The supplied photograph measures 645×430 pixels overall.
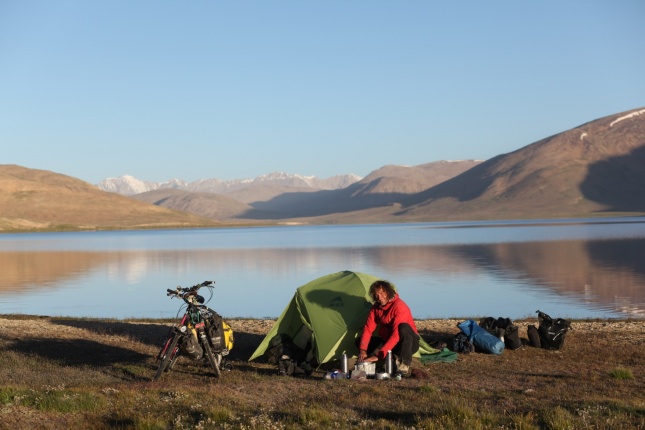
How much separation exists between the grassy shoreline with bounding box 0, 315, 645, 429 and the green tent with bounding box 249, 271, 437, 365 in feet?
2.84

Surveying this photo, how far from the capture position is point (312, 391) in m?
12.9

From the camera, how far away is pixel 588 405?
10.7m

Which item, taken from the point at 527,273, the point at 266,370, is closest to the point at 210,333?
the point at 266,370

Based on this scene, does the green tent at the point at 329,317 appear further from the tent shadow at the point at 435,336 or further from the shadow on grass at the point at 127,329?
the shadow on grass at the point at 127,329

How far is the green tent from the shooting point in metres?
15.9

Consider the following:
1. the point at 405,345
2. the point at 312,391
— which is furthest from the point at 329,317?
the point at 312,391

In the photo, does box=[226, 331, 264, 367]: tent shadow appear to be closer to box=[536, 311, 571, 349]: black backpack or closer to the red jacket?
the red jacket

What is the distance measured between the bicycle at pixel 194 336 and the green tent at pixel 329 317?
197 centimetres

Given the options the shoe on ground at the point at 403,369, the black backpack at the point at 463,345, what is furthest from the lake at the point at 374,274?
the shoe on ground at the point at 403,369

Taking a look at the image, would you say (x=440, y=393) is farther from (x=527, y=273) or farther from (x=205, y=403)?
(x=527, y=273)

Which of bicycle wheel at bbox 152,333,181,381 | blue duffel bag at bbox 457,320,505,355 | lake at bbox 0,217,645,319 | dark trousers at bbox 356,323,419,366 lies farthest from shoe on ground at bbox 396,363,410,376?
lake at bbox 0,217,645,319

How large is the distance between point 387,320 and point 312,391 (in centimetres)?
243

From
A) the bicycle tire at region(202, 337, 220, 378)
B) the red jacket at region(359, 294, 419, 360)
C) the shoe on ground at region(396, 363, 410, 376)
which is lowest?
the shoe on ground at region(396, 363, 410, 376)

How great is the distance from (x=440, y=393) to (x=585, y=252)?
51891 mm
